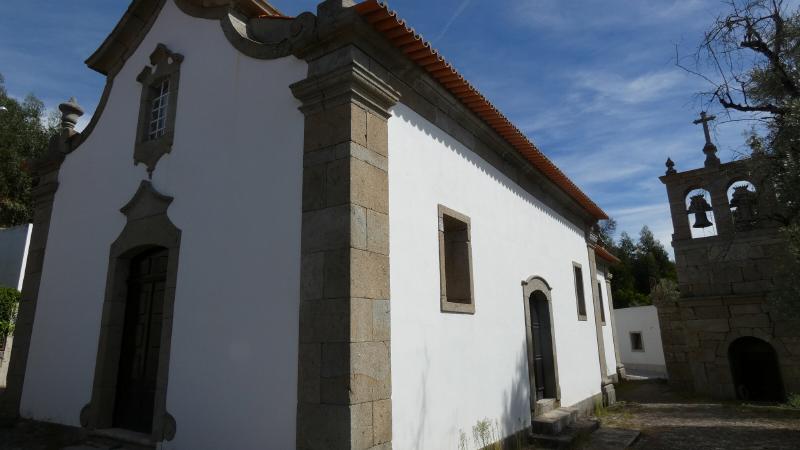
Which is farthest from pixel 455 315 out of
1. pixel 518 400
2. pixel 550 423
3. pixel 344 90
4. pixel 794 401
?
pixel 794 401

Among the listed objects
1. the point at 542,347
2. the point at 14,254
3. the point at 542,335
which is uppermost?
the point at 14,254

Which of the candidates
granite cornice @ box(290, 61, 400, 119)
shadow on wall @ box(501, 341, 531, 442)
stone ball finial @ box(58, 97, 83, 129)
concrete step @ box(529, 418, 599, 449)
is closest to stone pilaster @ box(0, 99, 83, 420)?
stone ball finial @ box(58, 97, 83, 129)

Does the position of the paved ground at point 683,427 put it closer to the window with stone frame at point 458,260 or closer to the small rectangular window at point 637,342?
the window with stone frame at point 458,260

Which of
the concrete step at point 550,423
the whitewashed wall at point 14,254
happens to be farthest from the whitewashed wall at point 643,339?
the whitewashed wall at point 14,254

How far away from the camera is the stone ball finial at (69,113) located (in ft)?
24.0

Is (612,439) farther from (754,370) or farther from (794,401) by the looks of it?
(754,370)

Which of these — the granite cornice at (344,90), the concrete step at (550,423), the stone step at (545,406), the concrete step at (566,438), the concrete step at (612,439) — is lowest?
the concrete step at (612,439)

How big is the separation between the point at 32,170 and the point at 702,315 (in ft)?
43.6

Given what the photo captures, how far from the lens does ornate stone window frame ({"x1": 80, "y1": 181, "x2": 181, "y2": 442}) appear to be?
16.1ft

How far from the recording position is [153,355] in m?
5.26

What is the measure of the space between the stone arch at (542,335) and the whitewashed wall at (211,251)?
3.95 metres

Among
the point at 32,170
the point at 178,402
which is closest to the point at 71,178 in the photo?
the point at 32,170

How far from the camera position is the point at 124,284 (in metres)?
5.64

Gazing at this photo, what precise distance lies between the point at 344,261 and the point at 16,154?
17550 millimetres
